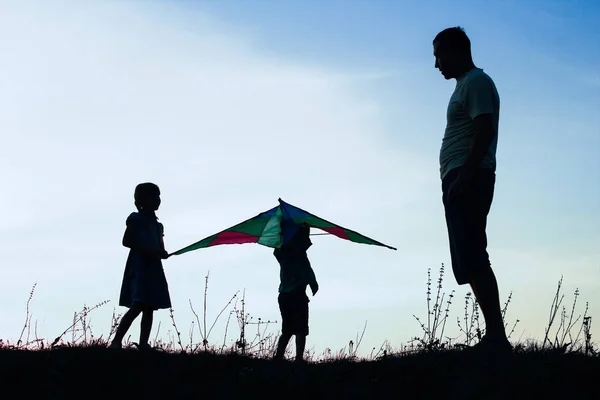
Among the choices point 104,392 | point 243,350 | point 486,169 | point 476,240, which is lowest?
point 104,392

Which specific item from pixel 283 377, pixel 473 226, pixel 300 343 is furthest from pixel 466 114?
pixel 300 343

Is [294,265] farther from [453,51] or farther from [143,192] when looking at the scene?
[453,51]

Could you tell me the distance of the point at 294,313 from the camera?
8.44 metres

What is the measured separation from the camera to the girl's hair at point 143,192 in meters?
8.52

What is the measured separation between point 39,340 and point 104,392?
2.28 m

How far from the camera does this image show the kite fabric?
28.8ft

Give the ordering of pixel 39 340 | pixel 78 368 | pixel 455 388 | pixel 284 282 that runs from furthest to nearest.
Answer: pixel 284 282, pixel 39 340, pixel 78 368, pixel 455 388

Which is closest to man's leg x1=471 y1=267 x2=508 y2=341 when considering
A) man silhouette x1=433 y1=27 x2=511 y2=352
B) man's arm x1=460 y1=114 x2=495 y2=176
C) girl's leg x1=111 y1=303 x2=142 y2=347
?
man silhouette x1=433 y1=27 x2=511 y2=352

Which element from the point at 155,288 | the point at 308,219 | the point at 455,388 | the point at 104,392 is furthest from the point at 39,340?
the point at 455,388

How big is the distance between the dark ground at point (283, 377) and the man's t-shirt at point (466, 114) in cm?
149

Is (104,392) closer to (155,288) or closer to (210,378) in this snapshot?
(210,378)

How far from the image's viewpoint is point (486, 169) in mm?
6207

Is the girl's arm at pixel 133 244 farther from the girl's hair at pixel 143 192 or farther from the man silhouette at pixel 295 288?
the man silhouette at pixel 295 288

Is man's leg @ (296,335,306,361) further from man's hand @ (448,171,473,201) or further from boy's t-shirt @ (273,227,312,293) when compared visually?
man's hand @ (448,171,473,201)
